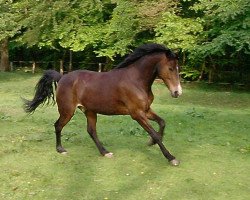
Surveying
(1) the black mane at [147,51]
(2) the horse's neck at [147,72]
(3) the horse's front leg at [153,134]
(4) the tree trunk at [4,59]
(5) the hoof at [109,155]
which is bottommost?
(4) the tree trunk at [4,59]

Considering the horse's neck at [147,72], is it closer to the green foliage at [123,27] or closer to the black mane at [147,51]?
the black mane at [147,51]

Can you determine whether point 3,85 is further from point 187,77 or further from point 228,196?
point 228,196

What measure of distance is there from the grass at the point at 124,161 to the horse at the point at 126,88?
42cm

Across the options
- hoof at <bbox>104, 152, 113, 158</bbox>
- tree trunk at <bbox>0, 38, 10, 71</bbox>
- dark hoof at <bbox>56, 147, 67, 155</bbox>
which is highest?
hoof at <bbox>104, 152, 113, 158</bbox>

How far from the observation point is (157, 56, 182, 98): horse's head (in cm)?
729

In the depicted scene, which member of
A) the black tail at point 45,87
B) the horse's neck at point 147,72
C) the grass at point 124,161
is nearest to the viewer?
the grass at point 124,161

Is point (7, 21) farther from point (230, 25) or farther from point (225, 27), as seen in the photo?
point (230, 25)

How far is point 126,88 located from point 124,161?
128 centimetres

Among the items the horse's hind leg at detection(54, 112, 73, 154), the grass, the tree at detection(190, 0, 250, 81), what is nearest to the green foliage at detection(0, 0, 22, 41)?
the tree at detection(190, 0, 250, 81)

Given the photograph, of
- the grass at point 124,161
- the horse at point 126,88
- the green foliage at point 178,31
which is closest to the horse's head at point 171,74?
the horse at point 126,88

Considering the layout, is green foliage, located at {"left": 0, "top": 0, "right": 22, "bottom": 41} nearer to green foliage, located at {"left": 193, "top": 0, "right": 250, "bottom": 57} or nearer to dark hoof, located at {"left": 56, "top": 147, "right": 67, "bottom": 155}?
green foliage, located at {"left": 193, "top": 0, "right": 250, "bottom": 57}

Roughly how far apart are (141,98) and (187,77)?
52.3ft

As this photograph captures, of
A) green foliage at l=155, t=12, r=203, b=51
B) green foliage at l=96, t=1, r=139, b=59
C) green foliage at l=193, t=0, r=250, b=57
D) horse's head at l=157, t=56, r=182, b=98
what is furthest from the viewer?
green foliage at l=96, t=1, r=139, b=59

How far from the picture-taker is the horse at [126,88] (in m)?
7.36
